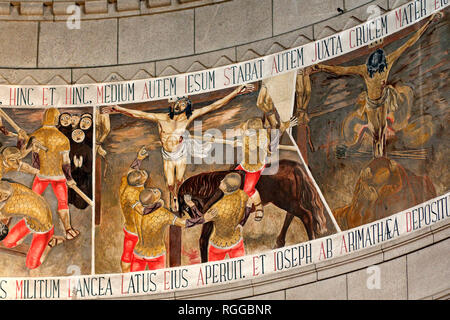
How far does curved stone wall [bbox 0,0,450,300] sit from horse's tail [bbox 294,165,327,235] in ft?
2.10

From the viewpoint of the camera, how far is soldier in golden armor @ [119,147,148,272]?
16422mm

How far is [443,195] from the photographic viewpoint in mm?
14078

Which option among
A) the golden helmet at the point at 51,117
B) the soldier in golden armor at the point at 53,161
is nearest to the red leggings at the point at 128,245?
the soldier in golden armor at the point at 53,161

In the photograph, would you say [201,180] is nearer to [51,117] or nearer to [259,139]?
[259,139]

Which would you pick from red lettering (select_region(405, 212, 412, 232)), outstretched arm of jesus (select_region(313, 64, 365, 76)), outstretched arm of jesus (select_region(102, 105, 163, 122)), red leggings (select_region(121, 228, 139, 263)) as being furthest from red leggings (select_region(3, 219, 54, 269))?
red lettering (select_region(405, 212, 412, 232))

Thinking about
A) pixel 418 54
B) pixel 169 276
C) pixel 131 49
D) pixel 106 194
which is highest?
pixel 131 49

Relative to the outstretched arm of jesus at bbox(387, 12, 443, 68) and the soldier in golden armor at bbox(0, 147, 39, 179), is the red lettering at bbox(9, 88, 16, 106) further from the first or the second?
the outstretched arm of jesus at bbox(387, 12, 443, 68)

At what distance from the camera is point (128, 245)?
53.8 feet

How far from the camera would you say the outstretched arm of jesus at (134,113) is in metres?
16.9

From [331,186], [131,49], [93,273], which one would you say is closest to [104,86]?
[131,49]

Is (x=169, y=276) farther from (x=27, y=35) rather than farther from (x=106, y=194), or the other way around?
(x=27, y=35)

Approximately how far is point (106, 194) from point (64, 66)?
6.90 feet

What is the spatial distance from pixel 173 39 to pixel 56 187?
2727 mm

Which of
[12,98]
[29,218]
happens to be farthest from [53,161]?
[12,98]
